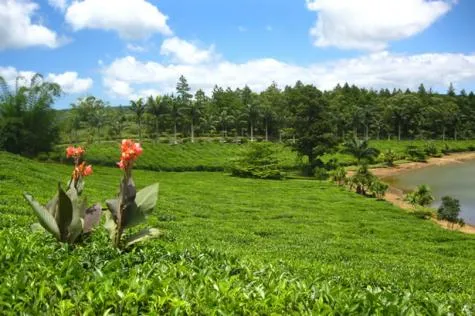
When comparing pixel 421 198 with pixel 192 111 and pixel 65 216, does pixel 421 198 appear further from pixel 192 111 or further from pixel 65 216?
pixel 192 111

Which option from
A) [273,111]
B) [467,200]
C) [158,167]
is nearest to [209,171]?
[158,167]

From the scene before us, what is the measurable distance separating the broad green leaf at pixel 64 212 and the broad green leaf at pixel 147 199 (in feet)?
2.88

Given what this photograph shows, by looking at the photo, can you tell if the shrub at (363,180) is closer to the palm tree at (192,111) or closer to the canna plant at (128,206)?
the canna plant at (128,206)

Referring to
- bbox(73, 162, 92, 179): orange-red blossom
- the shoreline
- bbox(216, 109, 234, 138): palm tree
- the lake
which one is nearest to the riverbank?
the shoreline

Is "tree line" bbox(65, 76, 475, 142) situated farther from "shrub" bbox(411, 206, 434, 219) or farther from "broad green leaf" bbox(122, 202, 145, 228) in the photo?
"broad green leaf" bbox(122, 202, 145, 228)

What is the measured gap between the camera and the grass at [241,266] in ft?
12.4

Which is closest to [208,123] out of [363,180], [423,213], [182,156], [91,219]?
[182,156]

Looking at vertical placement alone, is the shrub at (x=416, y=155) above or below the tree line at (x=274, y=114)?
below

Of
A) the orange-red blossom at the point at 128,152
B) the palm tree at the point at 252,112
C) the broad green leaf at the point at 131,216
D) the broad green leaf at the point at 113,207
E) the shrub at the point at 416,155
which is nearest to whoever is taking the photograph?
the orange-red blossom at the point at 128,152

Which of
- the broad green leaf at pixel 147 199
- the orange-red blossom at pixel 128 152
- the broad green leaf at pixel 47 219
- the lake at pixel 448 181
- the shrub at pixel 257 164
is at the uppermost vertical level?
the orange-red blossom at pixel 128 152

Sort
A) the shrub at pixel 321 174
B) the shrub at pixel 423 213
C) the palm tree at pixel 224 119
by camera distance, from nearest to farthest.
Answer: the shrub at pixel 423 213 → the shrub at pixel 321 174 → the palm tree at pixel 224 119

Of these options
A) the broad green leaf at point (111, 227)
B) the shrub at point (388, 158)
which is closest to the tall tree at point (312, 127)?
the shrub at point (388, 158)

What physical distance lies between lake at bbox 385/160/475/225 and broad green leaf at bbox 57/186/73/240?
2846 cm

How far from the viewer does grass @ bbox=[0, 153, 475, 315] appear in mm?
3787
